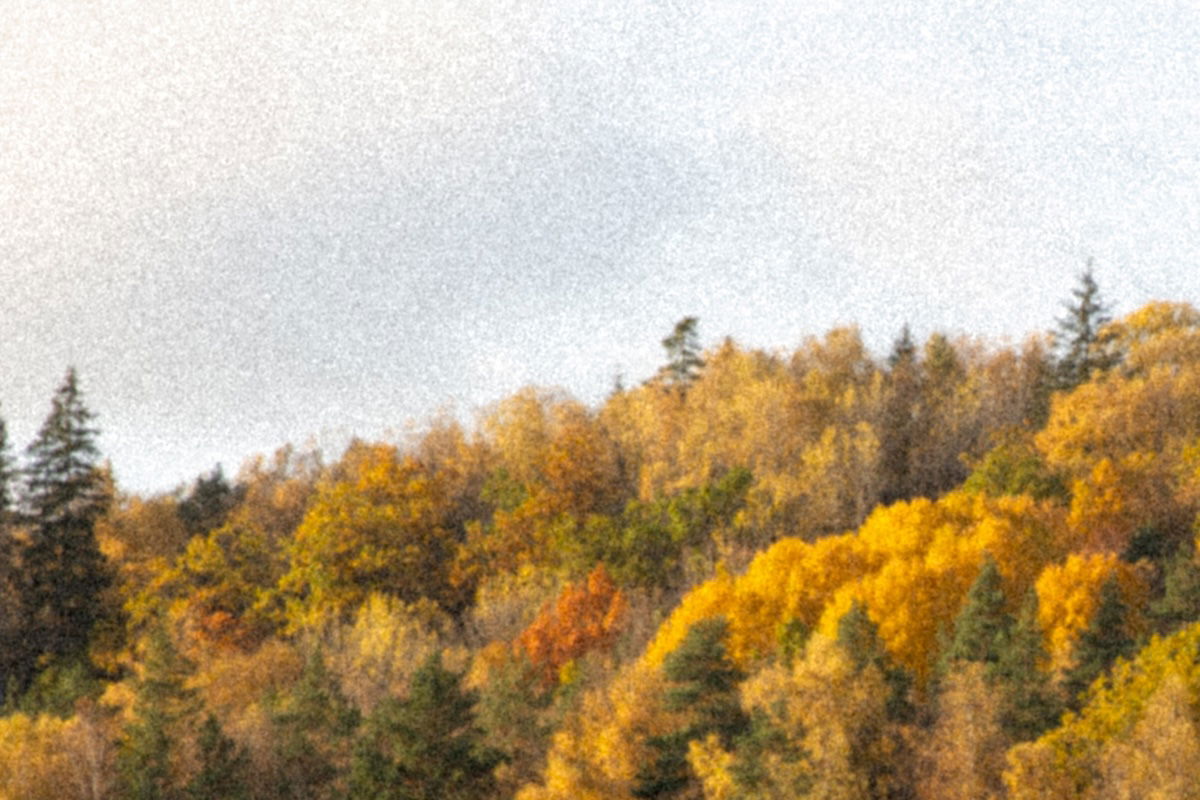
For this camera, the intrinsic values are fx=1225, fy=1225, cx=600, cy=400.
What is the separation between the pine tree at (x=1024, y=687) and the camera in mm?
40969

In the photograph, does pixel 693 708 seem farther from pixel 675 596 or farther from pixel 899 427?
pixel 899 427

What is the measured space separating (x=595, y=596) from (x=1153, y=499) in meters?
32.1

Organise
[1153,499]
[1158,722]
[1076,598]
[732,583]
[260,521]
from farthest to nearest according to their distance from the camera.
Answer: [260,521]
[1153,499]
[732,583]
[1076,598]
[1158,722]

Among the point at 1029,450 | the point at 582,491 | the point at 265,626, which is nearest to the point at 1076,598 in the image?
the point at 1029,450

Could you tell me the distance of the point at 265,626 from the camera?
3103 inches

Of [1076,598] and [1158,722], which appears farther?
[1076,598]

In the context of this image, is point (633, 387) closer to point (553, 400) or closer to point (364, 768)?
point (553, 400)

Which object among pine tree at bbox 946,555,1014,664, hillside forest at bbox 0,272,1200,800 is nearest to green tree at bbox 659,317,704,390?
hillside forest at bbox 0,272,1200,800

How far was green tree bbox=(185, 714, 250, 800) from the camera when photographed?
145 ft

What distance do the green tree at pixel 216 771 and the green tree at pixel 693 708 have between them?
1523 centimetres

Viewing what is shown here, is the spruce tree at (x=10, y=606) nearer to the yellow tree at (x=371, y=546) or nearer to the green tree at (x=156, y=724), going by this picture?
the yellow tree at (x=371, y=546)

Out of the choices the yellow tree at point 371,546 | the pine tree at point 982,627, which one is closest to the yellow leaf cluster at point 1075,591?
the pine tree at point 982,627

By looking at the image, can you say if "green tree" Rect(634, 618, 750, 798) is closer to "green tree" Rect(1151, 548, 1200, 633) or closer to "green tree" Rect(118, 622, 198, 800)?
"green tree" Rect(118, 622, 198, 800)

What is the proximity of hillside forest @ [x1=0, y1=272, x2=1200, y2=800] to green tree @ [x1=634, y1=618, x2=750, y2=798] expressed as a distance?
0.11 m
